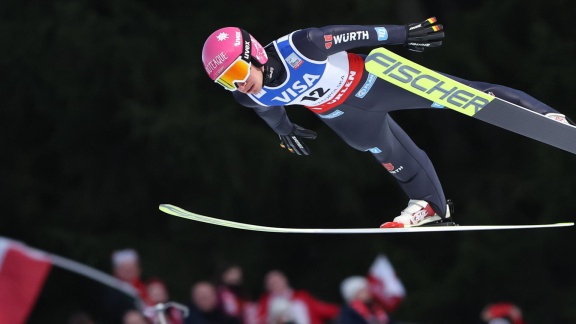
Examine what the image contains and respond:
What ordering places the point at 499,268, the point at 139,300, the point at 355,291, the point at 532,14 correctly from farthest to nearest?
1. the point at 532,14
2. the point at 499,268
3. the point at 139,300
4. the point at 355,291

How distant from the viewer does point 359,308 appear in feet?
23.5

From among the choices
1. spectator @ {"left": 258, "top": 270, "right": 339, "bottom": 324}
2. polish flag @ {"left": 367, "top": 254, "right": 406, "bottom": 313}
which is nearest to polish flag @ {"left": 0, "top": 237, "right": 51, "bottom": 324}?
spectator @ {"left": 258, "top": 270, "right": 339, "bottom": 324}

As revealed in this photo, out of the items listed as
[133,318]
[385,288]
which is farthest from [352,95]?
[385,288]

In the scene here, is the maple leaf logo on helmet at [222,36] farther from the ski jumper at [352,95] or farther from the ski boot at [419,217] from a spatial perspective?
the ski boot at [419,217]

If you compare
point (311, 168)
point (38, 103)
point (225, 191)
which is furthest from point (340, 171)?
point (38, 103)

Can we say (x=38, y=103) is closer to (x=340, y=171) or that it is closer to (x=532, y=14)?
(x=340, y=171)

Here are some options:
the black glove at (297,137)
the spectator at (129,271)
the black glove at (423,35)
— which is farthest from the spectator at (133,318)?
the black glove at (423,35)

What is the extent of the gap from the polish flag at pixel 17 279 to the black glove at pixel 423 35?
3393mm

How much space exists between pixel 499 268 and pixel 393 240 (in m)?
1.70

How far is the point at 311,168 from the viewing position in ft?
35.1

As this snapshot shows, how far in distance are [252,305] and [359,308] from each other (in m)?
0.82

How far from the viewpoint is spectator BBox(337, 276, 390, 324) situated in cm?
707

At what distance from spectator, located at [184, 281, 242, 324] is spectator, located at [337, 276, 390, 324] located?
27.4 inches

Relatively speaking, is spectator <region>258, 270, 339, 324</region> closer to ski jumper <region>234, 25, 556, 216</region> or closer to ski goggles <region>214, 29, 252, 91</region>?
ski jumper <region>234, 25, 556, 216</region>
